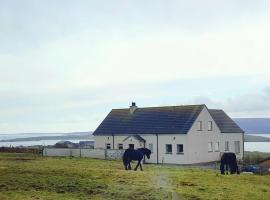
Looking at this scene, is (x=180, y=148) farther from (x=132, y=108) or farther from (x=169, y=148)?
(x=132, y=108)

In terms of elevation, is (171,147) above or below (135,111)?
below

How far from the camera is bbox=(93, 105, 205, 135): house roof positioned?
186 feet

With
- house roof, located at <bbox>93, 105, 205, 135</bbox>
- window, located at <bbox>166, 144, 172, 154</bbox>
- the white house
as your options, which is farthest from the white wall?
window, located at <bbox>166, 144, 172, 154</bbox>

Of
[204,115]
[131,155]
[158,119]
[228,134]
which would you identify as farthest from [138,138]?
[131,155]

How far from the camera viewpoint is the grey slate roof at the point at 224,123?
6370 cm

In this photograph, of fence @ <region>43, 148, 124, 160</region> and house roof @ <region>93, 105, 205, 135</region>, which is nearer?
fence @ <region>43, 148, 124, 160</region>

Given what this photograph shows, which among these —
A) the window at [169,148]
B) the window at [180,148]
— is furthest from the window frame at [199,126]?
the window at [169,148]

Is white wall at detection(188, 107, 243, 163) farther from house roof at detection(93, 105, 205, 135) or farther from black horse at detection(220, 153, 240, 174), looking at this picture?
black horse at detection(220, 153, 240, 174)

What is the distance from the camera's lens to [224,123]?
2571 inches

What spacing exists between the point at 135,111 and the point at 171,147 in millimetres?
10217

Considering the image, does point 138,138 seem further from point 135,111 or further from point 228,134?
point 228,134

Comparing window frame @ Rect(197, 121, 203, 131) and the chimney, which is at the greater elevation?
the chimney

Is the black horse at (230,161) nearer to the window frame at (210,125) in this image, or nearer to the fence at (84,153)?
the fence at (84,153)

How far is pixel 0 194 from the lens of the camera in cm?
2169
